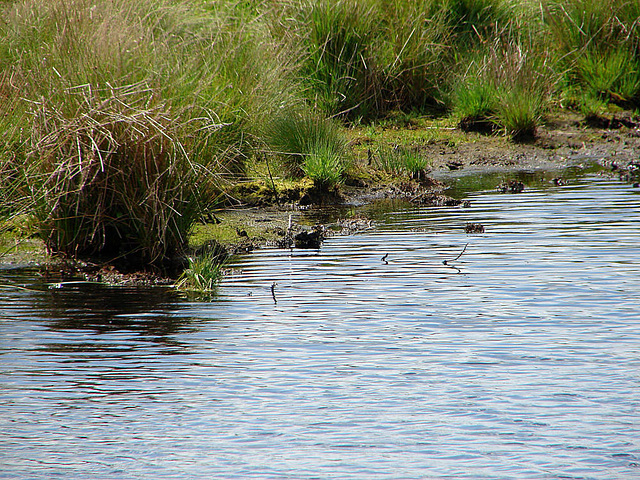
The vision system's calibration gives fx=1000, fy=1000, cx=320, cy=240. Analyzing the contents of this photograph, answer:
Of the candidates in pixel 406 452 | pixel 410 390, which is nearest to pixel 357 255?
→ pixel 410 390

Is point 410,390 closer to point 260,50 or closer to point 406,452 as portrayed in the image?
point 406,452

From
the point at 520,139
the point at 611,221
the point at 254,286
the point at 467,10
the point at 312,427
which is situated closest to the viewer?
the point at 312,427

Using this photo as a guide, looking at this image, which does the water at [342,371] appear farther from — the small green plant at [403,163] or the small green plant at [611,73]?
the small green plant at [611,73]

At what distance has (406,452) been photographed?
4934 mm

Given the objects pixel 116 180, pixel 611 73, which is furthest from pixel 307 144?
pixel 611 73

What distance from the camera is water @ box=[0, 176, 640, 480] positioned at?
4906 mm

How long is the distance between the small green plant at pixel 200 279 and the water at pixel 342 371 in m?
0.18

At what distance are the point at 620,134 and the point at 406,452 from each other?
12813 millimetres

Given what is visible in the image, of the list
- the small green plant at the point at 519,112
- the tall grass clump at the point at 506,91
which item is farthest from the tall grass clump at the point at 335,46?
the small green plant at the point at 519,112

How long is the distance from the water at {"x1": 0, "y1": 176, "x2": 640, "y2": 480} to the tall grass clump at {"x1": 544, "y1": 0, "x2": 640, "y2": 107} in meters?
8.57

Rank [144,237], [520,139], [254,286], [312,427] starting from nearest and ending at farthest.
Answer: [312,427], [254,286], [144,237], [520,139]

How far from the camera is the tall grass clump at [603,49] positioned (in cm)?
1716

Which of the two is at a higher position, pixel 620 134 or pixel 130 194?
pixel 130 194

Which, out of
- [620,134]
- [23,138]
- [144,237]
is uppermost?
[23,138]
